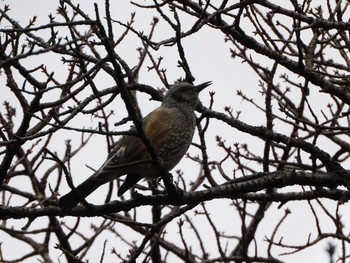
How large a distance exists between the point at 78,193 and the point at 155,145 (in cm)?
154

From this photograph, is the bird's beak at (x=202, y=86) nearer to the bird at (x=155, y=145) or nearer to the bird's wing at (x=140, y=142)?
the bird at (x=155, y=145)

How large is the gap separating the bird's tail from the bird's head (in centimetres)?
151

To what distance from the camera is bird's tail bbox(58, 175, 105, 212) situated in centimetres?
454

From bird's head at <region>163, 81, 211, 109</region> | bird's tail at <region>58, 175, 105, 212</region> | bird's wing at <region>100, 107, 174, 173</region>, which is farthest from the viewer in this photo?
bird's head at <region>163, 81, 211, 109</region>

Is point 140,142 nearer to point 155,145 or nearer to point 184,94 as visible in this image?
point 155,145

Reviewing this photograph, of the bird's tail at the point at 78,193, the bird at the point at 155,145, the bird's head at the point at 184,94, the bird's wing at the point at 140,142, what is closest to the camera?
the bird's tail at the point at 78,193

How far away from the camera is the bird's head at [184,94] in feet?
21.4

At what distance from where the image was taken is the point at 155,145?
5.78 m

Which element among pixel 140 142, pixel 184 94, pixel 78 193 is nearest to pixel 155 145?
pixel 140 142

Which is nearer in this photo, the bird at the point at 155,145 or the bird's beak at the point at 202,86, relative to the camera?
the bird at the point at 155,145

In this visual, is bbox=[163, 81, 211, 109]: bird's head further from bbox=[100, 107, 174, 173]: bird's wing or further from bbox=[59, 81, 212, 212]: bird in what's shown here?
bbox=[100, 107, 174, 173]: bird's wing

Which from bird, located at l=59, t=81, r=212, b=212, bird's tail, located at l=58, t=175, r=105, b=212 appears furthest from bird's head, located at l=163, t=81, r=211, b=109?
bird's tail, located at l=58, t=175, r=105, b=212

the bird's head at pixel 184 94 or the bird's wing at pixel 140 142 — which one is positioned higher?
the bird's head at pixel 184 94

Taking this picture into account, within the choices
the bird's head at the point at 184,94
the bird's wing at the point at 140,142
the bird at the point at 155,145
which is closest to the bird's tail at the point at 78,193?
the bird at the point at 155,145
